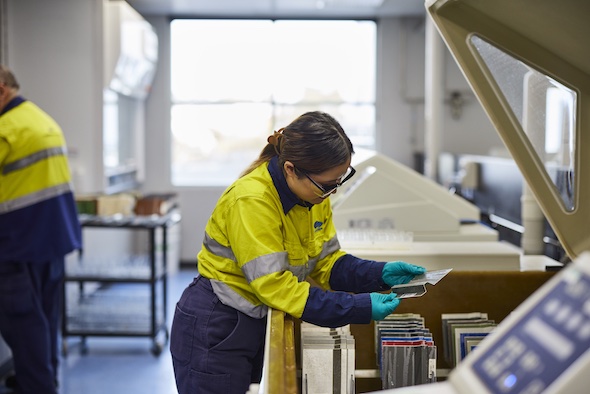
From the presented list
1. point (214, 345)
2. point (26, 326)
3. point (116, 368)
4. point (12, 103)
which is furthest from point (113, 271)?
point (214, 345)

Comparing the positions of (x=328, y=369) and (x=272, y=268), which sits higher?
(x=272, y=268)

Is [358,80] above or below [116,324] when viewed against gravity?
above

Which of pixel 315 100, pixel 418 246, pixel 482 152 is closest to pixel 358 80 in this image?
pixel 315 100

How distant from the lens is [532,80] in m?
1.98

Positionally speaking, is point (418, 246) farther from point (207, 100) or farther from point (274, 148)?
point (207, 100)

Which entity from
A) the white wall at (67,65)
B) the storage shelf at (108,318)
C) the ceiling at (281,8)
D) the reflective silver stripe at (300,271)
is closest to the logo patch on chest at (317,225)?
the reflective silver stripe at (300,271)

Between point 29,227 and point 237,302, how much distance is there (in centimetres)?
223

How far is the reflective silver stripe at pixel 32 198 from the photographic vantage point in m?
3.96

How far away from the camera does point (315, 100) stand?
940cm

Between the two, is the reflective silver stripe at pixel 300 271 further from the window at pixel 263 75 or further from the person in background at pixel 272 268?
the window at pixel 263 75

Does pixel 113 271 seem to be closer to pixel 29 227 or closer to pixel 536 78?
pixel 29 227

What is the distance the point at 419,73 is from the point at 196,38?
2.71 metres

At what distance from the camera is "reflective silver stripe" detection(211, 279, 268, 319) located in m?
2.16

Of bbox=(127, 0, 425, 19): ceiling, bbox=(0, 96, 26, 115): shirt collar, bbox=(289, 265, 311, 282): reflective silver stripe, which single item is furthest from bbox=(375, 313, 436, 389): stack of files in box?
bbox=(127, 0, 425, 19): ceiling
